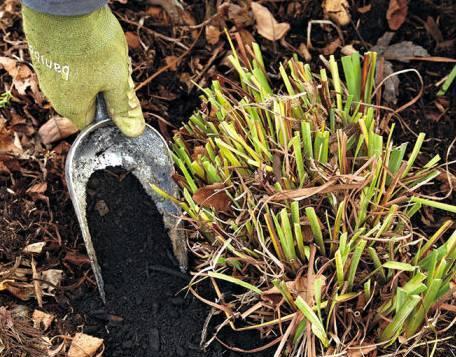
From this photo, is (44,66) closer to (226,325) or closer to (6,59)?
(6,59)

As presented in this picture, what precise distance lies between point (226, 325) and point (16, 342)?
53 centimetres

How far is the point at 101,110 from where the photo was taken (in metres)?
1.75

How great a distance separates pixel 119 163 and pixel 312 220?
0.62 meters

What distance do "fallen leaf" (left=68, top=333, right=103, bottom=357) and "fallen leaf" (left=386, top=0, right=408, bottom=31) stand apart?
1.30m

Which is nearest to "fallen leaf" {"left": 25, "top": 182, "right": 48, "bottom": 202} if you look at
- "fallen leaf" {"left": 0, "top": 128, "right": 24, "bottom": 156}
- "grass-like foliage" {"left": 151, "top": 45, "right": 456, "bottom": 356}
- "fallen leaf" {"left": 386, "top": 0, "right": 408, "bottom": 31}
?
"fallen leaf" {"left": 0, "top": 128, "right": 24, "bottom": 156}

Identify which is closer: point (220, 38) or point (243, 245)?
point (243, 245)

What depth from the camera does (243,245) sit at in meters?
1.67

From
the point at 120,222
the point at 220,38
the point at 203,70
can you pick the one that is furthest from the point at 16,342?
the point at 220,38

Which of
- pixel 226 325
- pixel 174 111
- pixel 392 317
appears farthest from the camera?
pixel 174 111

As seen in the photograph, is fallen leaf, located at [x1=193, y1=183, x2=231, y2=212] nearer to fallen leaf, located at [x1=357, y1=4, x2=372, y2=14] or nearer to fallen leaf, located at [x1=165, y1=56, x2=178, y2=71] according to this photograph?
fallen leaf, located at [x1=165, y1=56, x2=178, y2=71]

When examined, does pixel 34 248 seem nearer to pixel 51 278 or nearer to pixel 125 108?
pixel 51 278

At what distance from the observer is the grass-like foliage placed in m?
1.54

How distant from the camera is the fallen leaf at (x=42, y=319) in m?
1.73

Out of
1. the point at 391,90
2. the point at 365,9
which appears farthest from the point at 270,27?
the point at 391,90
